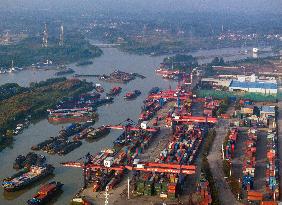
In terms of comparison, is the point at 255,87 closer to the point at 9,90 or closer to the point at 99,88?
the point at 99,88

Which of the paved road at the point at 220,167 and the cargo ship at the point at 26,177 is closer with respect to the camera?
the paved road at the point at 220,167

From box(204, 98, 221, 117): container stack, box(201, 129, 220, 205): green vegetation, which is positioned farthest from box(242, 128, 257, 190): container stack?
box(204, 98, 221, 117): container stack

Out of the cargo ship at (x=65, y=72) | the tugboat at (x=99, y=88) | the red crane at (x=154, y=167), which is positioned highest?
the red crane at (x=154, y=167)

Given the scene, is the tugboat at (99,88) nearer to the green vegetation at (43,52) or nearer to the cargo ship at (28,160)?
the green vegetation at (43,52)

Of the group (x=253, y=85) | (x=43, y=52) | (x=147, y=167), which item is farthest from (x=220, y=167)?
(x=43, y=52)

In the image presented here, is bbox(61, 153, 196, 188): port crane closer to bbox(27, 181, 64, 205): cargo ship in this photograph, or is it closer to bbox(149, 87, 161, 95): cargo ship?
bbox(27, 181, 64, 205): cargo ship

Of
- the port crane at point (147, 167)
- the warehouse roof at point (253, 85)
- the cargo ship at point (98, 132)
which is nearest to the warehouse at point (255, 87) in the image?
the warehouse roof at point (253, 85)

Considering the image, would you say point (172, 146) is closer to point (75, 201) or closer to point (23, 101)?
point (75, 201)
